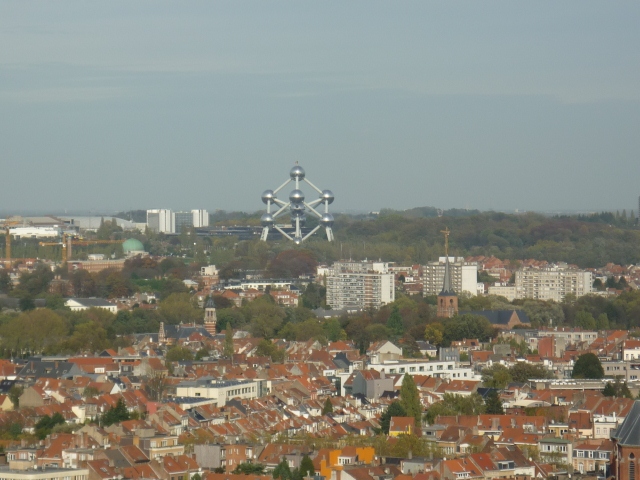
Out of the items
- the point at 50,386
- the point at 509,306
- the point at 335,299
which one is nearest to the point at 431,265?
the point at 335,299

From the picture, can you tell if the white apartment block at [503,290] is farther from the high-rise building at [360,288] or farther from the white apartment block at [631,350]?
the white apartment block at [631,350]

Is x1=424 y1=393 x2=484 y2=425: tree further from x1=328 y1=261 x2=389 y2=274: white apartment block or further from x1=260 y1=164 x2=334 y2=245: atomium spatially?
x1=260 y1=164 x2=334 y2=245: atomium

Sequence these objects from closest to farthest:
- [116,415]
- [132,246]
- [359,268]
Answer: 1. [116,415]
2. [359,268]
3. [132,246]

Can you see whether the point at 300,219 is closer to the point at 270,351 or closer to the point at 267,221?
the point at 267,221

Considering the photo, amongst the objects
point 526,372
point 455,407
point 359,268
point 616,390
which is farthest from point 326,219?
point 455,407

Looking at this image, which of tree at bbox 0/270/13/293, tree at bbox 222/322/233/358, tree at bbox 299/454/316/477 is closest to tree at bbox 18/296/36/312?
tree at bbox 0/270/13/293
